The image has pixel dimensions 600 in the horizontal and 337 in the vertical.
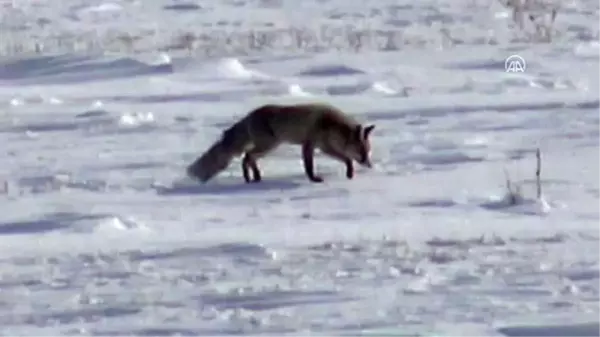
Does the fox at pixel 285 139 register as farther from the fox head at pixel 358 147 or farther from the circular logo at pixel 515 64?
the circular logo at pixel 515 64

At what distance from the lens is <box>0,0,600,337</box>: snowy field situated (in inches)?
256

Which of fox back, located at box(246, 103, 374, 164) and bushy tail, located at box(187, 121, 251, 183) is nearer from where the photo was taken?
bushy tail, located at box(187, 121, 251, 183)

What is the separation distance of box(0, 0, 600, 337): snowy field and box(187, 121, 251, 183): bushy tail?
0.13 metres

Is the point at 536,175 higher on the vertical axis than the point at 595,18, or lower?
higher

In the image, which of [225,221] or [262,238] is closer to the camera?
[262,238]

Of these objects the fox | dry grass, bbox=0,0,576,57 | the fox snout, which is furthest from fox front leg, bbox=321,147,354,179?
dry grass, bbox=0,0,576,57

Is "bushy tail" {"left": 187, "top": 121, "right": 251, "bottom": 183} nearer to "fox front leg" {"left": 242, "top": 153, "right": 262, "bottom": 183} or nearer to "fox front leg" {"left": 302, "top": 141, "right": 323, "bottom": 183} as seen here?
"fox front leg" {"left": 242, "top": 153, "right": 262, "bottom": 183}

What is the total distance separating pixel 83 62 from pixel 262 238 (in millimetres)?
10041

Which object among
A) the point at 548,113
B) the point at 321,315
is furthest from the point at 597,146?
the point at 321,315

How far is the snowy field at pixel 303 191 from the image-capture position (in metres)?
6.49

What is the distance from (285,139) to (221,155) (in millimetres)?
494

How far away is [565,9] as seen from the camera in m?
24.1

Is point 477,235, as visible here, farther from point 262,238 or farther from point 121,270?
point 121,270

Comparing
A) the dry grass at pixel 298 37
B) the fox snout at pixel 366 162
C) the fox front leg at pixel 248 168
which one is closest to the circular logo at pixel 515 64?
the dry grass at pixel 298 37
